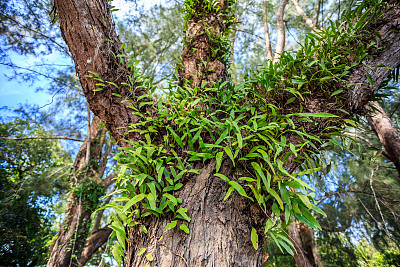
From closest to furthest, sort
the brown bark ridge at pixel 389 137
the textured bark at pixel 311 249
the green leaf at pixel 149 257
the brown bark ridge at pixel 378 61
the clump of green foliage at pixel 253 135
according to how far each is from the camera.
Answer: the green leaf at pixel 149 257
the clump of green foliage at pixel 253 135
the brown bark ridge at pixel 378 61
the brown bark ridge at pixel 389 137
the textured bark at pixel 311 249

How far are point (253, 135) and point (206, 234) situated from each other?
62 centimetres

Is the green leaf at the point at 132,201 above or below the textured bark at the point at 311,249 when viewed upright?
above

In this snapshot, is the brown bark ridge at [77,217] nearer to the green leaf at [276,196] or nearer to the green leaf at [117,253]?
the green leaf at [117,253]

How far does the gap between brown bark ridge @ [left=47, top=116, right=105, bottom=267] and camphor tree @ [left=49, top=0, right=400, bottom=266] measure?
1.84m

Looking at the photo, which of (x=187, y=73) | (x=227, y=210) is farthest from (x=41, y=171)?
(x=227, y=210)

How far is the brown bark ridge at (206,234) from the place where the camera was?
1.00 metres

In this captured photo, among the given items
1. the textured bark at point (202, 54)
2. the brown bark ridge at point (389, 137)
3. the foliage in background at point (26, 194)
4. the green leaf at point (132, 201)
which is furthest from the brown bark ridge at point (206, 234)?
the foliage in background at point (26, 194)

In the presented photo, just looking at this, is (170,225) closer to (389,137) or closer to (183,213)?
(183,213)

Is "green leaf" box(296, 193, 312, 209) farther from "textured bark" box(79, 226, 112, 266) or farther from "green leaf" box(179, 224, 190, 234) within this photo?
"textured bark" box(79, 226, 112, 266)

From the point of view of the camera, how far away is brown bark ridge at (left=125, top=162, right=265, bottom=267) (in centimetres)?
100

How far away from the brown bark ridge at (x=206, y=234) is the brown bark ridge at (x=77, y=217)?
7.20 feet

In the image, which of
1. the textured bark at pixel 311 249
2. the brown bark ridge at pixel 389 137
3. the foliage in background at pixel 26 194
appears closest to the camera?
the brown bark ridge at pixel 389 137

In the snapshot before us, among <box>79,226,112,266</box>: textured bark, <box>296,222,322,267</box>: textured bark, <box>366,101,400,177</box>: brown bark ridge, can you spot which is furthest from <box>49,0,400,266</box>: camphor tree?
<box>79,226,112,266</box>: textured bark

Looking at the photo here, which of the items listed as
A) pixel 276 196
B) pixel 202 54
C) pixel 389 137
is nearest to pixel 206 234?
pixel 276 196
